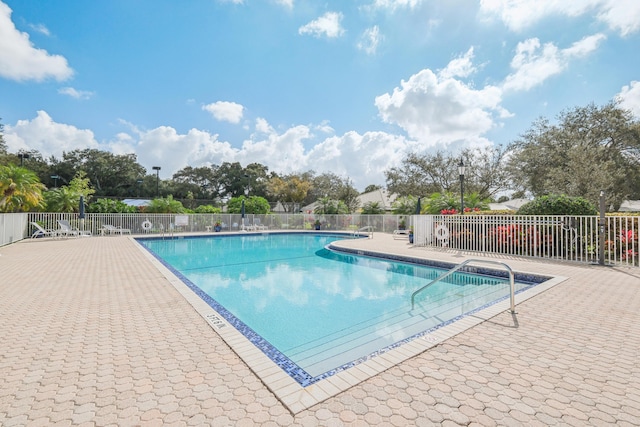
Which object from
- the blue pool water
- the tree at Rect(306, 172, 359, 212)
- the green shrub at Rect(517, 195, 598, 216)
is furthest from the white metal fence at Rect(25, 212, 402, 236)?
the green shrub at Rect(517, 195, 598, 216)

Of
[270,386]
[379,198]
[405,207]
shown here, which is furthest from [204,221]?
[379,198]

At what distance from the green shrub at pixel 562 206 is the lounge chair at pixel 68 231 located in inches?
805

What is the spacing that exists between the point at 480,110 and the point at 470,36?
14.9ft

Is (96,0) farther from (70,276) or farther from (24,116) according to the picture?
(24,116)

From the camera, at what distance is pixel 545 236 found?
9062mm

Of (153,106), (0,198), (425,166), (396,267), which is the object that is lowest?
(396,267)

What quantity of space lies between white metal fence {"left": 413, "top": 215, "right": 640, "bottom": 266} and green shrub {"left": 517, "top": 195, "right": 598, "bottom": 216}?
0.28 metres

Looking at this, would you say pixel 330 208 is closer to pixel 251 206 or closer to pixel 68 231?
pixel 251 206

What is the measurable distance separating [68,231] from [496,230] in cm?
1972

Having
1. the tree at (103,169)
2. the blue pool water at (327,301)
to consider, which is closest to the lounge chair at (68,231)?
the blue pool water at (327,301)

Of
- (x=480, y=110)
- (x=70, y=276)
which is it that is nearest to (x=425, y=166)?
(x=480, y=110)

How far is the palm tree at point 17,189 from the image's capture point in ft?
41.3

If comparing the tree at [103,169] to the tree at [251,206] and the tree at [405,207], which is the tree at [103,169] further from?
the tree at [405,207]

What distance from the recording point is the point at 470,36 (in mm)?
11055
